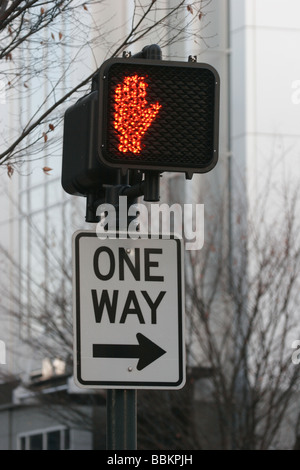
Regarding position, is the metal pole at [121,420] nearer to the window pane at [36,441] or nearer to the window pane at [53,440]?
the window pane at [53,440]

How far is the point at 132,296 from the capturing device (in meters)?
5.86

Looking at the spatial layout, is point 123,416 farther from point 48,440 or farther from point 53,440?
point 48,440

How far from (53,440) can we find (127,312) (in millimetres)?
24718

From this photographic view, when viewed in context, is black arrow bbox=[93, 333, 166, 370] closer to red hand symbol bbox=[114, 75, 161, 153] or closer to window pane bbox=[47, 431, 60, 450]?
red hand symbol bbox=[114, 75, 161, 153]

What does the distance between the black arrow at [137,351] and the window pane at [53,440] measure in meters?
23.9

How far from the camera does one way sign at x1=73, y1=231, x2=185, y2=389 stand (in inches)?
228

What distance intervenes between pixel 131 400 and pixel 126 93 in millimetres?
1409

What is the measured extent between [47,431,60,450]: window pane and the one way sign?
2383cm

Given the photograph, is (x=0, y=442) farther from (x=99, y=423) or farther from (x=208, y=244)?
(x=208, y=244)

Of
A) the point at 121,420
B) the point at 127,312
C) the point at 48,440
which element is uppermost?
the point at 127,312

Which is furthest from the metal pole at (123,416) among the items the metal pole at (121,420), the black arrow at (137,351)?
the black arrow at (137,351)

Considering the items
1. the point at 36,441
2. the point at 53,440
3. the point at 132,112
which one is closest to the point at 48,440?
the point at 53,440

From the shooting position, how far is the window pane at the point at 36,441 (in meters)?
31.2

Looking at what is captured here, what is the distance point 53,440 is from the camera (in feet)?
98.5
